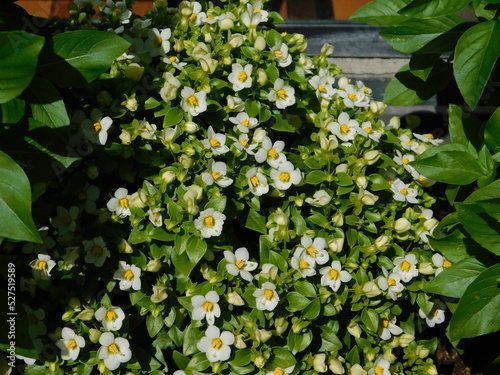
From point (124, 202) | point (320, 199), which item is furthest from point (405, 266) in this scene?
point (124, 202)

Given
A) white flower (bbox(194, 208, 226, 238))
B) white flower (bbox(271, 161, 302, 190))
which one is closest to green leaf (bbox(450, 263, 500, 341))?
white flower (bbox(271, 161, 302, 190))

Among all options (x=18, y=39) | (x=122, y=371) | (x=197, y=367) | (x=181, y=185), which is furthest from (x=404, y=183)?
(x=18, y=39)

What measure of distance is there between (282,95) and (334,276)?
54 cm

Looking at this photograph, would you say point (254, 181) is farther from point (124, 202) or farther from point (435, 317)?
point (435, 317)

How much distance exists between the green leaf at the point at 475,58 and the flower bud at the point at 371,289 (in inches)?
21.7

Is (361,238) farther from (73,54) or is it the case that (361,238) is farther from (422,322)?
(73,54)

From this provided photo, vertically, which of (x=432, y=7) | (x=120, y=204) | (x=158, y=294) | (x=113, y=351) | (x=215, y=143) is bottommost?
(x=113, y=351)

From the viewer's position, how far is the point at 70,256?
4.87 feet

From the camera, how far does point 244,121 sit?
167 centimetres

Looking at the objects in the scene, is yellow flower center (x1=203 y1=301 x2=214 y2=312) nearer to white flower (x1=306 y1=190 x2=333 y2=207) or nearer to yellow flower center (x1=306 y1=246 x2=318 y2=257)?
yellow flower center (x1=306 y1=246 x2=318 y2=257)

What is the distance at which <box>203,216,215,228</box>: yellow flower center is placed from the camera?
1.49m

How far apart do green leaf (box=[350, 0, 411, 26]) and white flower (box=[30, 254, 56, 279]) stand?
3.76 feet

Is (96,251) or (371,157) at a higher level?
(371,157)

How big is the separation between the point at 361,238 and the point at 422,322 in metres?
0.46
